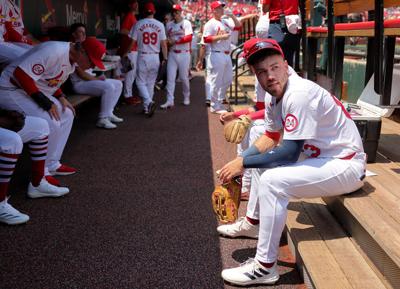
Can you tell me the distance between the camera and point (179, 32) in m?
7.61

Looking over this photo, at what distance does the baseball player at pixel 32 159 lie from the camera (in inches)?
112

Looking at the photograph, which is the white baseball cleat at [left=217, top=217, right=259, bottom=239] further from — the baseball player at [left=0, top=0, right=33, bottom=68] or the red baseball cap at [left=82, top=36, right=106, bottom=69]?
the baseball player at [left=0, top=0, right=33, bottom=68]

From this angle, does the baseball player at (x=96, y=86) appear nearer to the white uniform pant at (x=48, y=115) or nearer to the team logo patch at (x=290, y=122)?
the white uniform pant at (x=48, y=115)

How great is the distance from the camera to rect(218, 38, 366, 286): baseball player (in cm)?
204

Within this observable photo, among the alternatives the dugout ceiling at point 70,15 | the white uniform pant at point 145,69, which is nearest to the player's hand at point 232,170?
the dugout ceiling at point 70,15

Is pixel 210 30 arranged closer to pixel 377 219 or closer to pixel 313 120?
pixel 313 120

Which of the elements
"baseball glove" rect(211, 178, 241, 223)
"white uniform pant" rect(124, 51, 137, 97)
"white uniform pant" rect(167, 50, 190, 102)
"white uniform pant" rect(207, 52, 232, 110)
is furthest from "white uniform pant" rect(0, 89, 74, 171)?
"white uniform pant" rect(167, 50, 190, 102)

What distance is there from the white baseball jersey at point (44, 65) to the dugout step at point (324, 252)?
6.53 feet

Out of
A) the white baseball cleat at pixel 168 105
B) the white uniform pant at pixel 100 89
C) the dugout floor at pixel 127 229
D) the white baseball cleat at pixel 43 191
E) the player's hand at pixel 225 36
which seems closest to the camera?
the dugout floor at pixel 127 229

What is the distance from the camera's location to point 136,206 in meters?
3.20

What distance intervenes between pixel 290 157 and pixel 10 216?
1822mm

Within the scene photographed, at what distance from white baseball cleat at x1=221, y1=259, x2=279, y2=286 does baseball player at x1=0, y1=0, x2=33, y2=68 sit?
2912mm

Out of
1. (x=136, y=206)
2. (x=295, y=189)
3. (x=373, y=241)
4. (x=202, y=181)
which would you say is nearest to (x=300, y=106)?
(x=295, y=189)

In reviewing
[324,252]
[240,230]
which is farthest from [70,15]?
[324,252]
